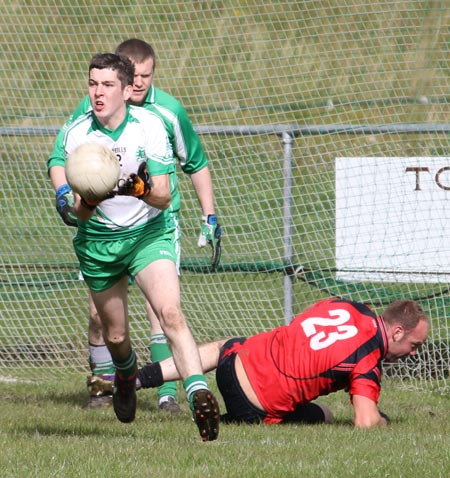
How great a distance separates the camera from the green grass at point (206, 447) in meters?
4.81

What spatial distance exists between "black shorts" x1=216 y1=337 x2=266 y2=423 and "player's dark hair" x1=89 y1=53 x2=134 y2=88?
1.90 meters

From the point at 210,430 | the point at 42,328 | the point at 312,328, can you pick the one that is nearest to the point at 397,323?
the point at 312,328

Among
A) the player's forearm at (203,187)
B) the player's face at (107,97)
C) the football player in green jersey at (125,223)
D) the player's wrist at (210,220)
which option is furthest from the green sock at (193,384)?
the player's forearm at (203,187)

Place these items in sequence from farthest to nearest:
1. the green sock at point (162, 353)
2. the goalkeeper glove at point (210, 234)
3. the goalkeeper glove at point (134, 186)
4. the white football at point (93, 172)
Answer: the green sock at point (162, 353), the goalkeeper glove at point (210, 234), the goalkeeper glove at point (134, 186), the white football at point (93, 172)

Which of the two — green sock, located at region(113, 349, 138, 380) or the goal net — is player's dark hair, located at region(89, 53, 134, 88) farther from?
the goal net

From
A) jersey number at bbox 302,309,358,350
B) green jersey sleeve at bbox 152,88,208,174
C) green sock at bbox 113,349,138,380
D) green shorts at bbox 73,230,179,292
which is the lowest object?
jersey number at bbox 302,309,358,350

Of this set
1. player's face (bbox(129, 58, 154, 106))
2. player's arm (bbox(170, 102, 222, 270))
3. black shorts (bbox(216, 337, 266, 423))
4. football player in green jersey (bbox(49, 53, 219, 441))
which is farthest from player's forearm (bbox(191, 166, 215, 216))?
football player in green jersey (bbox(49, 53, 219, 441))

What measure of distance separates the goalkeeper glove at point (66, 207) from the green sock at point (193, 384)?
110 cm

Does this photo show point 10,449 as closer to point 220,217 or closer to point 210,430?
point 210,430

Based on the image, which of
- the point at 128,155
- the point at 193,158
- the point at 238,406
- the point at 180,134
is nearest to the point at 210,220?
the point at 193,158

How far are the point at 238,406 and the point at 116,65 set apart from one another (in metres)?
2.23

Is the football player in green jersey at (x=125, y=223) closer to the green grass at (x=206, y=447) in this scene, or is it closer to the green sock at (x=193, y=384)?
the green sock at (x=193, y=384)

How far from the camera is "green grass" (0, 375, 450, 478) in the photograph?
4812 mm

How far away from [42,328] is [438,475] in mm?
5508
